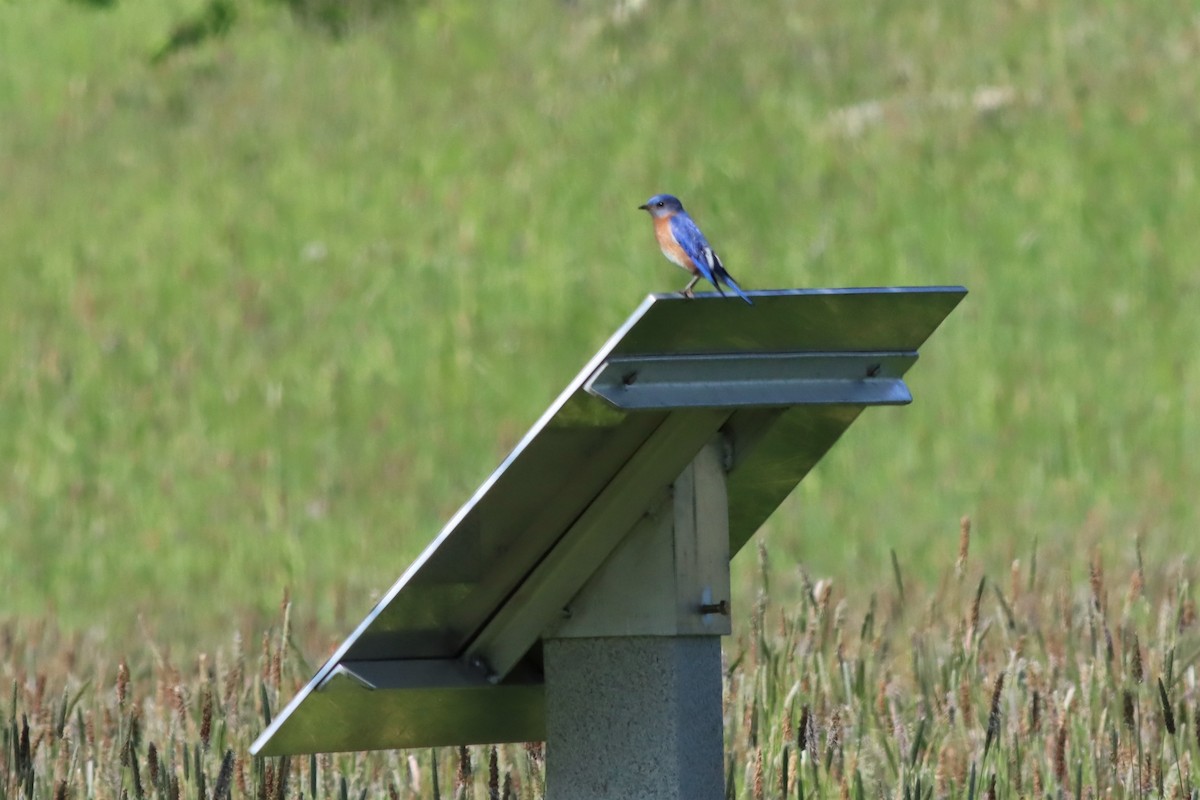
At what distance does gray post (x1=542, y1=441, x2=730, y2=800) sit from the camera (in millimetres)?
2541

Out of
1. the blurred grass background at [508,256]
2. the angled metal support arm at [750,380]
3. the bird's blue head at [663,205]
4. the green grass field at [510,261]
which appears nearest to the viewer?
the angled metal support arm at [750,380]

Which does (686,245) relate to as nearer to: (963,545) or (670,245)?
(670,245)

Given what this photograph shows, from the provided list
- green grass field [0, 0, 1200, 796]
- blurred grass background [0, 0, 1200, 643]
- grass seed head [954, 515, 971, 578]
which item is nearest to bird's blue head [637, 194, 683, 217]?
grass seed head [954, 515, 971, 578]

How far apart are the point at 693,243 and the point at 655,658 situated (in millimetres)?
545

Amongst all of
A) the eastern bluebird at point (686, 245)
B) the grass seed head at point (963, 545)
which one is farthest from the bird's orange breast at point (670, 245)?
the grass seed head at point (963, 545)

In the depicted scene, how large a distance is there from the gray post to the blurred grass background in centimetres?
534

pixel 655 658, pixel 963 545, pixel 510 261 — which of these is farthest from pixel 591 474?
pixel 510 261

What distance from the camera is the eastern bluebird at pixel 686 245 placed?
2.50 m

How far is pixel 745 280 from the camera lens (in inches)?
471

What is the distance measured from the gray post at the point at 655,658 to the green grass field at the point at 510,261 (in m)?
3.97

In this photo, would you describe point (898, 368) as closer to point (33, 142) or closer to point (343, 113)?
point (343, 113)

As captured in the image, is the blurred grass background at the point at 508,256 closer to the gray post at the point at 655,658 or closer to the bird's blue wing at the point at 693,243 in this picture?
the gray post at the point at 655,658

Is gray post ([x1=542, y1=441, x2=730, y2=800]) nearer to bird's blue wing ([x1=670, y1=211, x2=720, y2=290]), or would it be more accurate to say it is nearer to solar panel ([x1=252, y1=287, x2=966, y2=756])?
solar panel ([x1=252, y1=287, x2=966, y2=756])

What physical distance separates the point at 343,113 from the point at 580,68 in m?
1.87
